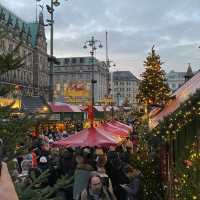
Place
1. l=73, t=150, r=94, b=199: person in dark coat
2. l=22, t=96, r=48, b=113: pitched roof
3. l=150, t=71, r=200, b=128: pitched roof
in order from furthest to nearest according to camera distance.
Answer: l=150, t=71, r=200, b=128: pitched roof
l=73, t=150, r=94, b=199: person in dark coat
l=22, t=96, r=48, b=113: pitched roof

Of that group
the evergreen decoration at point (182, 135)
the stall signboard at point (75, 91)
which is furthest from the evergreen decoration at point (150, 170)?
the stall signboard at point (75, 91)

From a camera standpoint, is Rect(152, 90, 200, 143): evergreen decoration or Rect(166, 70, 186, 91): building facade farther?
Rect(166, 70, 186, 91): building facade

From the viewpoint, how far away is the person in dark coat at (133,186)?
8.40 m

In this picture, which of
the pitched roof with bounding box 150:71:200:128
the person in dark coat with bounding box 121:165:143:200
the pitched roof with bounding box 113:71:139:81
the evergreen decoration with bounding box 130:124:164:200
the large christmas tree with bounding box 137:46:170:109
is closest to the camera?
the pitched roof with bounding box 150:71:200:128

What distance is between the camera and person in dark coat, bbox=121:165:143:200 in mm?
8398

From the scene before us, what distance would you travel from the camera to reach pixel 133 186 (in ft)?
27.6

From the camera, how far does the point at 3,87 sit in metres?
4.03

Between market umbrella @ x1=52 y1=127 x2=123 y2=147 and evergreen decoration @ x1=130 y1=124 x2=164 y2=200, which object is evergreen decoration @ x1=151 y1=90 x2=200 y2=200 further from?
market umbrella @ x1=52 y1=127 x2=123 y2=147

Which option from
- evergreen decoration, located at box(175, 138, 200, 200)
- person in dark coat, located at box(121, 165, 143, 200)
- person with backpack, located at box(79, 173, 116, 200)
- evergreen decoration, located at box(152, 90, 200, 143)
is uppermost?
evergreen decoration, located at box(152, 90, 200, 143)

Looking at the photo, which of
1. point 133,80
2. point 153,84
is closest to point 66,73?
point 133,80

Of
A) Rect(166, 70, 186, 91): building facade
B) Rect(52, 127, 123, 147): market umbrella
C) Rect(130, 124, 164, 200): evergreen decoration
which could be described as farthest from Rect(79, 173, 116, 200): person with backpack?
Rect(166, 70, 186, 91): building facade

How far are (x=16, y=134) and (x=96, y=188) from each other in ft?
6.87

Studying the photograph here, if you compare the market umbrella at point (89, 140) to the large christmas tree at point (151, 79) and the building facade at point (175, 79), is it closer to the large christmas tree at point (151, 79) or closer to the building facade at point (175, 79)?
the large christmas tree at point (151, 79)

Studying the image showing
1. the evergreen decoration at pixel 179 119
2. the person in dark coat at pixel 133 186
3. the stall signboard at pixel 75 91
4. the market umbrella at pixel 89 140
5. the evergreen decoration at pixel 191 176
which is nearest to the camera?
the evergreen decoration at pixel 191 176
